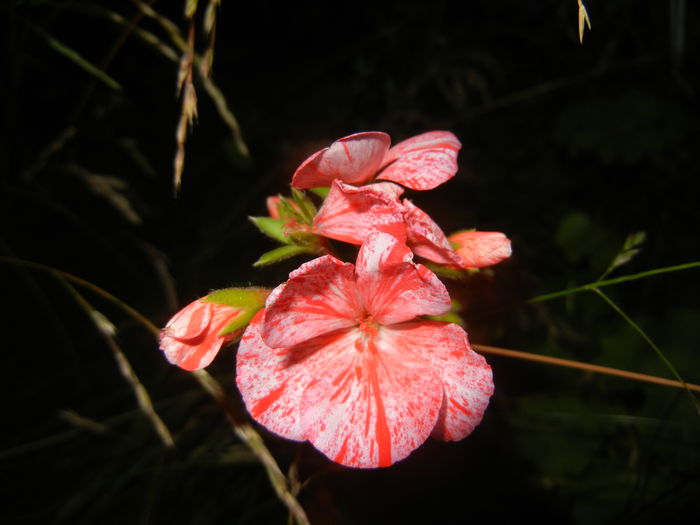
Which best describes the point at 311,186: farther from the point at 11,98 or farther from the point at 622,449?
the point at 622,449

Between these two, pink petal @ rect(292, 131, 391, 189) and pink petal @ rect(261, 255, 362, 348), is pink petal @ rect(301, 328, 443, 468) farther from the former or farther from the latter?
pink petal @ rect(292, 131, 391, 189)

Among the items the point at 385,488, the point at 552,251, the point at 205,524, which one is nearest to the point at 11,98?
the point at 205,524

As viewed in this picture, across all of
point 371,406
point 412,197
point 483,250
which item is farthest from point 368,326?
point 412,197

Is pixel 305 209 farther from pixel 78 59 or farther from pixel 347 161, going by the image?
pixel 78 59

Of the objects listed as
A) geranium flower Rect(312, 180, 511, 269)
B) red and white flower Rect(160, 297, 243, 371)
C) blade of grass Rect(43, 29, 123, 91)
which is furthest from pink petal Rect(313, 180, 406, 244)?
blade of grass Rect(43, 29, 123, 91)

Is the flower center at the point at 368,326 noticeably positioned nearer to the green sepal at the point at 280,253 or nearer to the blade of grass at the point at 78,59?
the green sepal at the point at 280,253

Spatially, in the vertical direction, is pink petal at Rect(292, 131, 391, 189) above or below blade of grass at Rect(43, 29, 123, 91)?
below

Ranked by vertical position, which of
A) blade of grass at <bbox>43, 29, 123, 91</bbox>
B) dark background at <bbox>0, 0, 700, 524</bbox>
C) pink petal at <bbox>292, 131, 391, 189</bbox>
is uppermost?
blade of grass at <bbox>43, 29, 123, 91</bbox>

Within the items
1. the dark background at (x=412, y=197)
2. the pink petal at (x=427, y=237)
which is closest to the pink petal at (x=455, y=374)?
the pink petal at (x=427, y=237)
